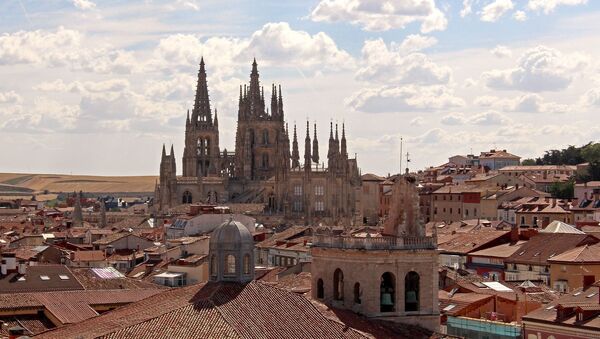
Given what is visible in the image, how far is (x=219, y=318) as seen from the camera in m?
36.4

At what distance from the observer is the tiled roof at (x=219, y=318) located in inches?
1394

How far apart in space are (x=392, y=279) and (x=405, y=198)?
3.97 meters

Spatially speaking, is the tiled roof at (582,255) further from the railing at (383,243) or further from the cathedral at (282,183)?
the cathedral at (282,183)

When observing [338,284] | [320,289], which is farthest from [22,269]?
[338,284]

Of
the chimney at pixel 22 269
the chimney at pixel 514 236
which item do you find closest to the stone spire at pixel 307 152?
the chimney at pixel 514 236

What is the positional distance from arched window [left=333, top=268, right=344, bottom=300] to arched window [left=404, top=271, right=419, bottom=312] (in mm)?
2103

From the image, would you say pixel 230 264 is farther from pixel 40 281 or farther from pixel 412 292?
pixel 40 281

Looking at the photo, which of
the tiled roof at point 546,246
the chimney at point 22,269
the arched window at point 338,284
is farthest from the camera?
the tiled roof at point 546,246

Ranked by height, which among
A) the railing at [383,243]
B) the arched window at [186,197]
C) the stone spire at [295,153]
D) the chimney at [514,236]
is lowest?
the chimney at [514,236]

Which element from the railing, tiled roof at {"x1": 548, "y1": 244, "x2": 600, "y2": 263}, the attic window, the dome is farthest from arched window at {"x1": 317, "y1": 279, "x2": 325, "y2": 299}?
tiled roof at {"x1": 548, "y1": 244, "x2": 600, "y2": 263}

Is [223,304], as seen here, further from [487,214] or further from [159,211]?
[159,211]

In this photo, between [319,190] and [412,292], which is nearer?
[412,292]

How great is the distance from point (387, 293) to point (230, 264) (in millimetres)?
5261

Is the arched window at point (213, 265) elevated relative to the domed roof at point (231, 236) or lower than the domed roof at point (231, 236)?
lower
